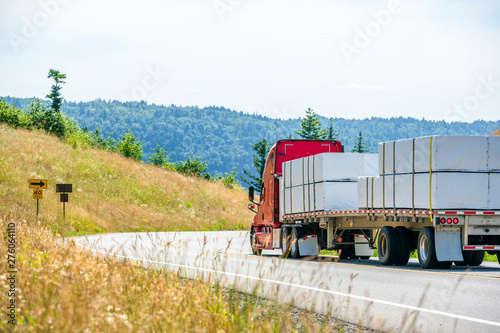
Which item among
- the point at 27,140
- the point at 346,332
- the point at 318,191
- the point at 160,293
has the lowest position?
the point at 346,332

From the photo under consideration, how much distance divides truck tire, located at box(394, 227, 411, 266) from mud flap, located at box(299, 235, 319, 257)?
4571mm

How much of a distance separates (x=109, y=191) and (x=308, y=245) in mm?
40319

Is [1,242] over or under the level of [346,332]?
over

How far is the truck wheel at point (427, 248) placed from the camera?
1627cm

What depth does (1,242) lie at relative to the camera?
36.9 ft

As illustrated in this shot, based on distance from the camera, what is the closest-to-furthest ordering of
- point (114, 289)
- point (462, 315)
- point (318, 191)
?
point (114, 289) → point (462, 315) → point (318, 191)

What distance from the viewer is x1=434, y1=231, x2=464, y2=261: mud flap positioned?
1611 centimetres

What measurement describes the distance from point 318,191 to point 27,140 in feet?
170

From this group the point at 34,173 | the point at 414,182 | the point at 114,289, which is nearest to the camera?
the point at 114,289

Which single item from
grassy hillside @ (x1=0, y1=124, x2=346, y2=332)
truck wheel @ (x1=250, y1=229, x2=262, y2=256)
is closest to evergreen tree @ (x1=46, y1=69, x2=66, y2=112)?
grassy hillside @ (x1=0, y1=124, x2=346, y2=332)

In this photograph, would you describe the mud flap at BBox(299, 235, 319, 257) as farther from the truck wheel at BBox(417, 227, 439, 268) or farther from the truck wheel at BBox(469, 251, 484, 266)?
the truck wheel at BBox(417, 227, 439, 268)

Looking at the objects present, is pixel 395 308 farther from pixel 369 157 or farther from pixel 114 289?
pixel 369 157

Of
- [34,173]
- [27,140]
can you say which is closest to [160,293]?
[34,173]

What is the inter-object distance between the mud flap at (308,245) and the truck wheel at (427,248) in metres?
5.63
